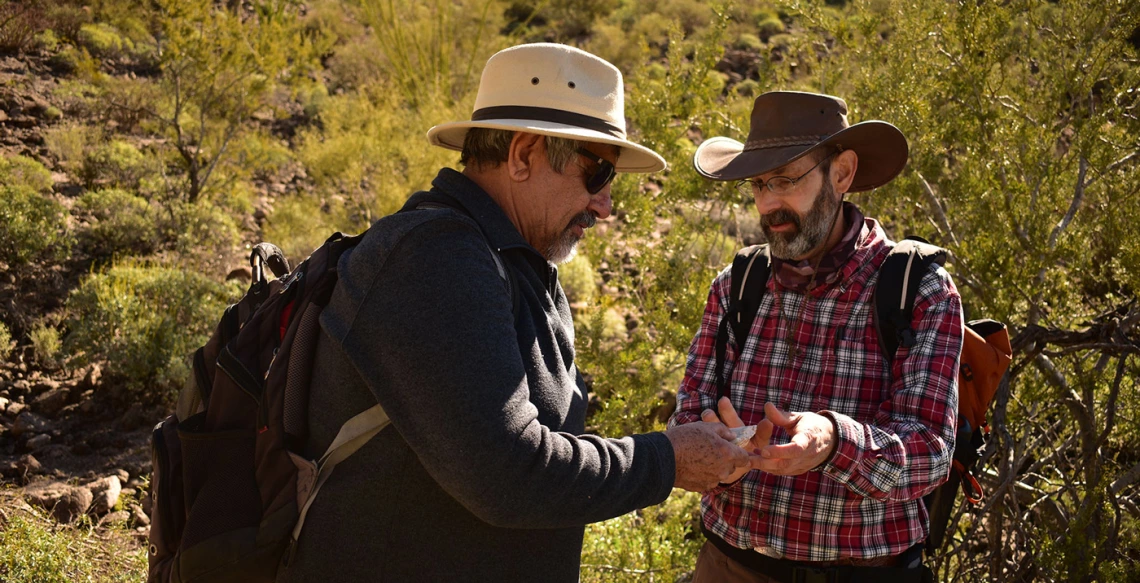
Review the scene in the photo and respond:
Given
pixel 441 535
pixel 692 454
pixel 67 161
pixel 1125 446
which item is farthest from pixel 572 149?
pixel 67 161

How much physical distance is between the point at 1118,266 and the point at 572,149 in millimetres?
2691

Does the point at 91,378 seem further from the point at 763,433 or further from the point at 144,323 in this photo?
the point at 763,433

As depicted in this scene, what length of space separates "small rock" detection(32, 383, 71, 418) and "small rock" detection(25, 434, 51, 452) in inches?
20.1

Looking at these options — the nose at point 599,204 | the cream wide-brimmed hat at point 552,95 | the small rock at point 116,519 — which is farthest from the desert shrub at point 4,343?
the nose at point 599,204

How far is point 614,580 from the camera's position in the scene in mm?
3904

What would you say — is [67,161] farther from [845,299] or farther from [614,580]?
[845,299]

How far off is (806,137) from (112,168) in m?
10.9

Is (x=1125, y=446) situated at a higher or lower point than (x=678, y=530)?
higher

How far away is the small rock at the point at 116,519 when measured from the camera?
4.66 m

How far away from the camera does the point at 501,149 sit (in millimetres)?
1740

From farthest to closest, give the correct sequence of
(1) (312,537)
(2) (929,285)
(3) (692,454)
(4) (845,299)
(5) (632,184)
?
(5) (632,184), (4) (845,299), (2) (929,285), (3) (692,454), (1) (312,537)

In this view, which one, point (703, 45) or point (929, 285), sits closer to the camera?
point (929, 285)

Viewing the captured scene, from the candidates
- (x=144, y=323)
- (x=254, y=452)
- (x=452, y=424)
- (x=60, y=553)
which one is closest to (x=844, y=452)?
(x=452, y=424)

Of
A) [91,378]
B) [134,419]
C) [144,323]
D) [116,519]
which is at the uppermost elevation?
[144,323]
